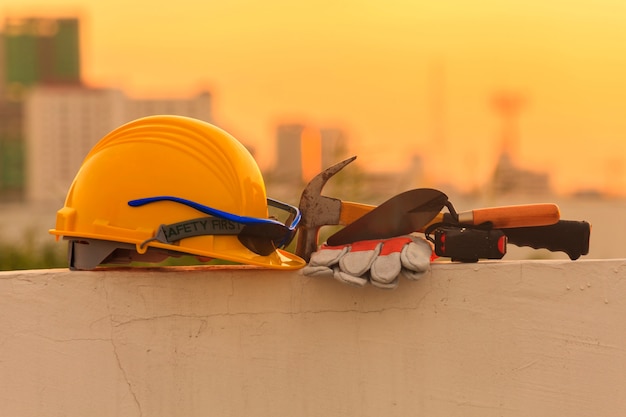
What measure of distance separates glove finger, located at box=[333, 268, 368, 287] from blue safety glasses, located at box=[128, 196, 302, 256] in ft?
0.78

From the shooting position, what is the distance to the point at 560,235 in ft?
11.7

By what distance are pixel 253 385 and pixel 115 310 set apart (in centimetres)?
49

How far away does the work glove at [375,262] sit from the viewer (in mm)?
3270

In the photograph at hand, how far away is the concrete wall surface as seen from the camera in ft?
11.1

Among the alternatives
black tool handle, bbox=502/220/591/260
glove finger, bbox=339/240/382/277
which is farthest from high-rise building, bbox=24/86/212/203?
glove finger, bbox=339/240/382/277

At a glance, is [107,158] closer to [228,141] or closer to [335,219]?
[228,141]

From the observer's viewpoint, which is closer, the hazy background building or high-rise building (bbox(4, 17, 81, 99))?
the hazy background building

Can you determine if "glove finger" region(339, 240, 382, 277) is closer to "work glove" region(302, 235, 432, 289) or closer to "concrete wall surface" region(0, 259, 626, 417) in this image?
"work glove" region(302, 235, 432, 289)

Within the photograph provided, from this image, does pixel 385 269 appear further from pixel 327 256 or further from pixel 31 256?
pixel 31 256

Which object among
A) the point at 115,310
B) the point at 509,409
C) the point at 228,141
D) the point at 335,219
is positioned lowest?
the point at 509,409

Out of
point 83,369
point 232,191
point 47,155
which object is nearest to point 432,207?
point 232,191

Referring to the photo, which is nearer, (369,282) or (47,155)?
(369,282)

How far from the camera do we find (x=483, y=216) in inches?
137

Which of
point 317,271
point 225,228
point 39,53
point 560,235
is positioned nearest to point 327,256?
point 317,271
